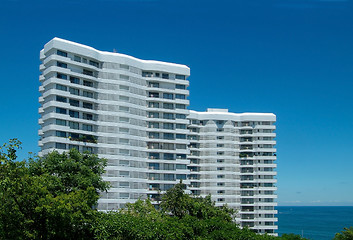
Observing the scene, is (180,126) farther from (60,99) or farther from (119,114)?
(60,99)

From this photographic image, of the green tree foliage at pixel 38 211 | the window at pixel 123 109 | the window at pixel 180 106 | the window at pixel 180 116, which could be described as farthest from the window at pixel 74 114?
the green tree foliage at pixel 38 211

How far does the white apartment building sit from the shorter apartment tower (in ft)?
0.89

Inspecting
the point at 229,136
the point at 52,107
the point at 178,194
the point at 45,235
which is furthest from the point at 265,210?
the point at 45,235

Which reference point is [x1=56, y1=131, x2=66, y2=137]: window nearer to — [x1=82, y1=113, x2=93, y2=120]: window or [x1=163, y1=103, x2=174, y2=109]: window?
[x1=82, y1=113, x2=93, y2=120]: window

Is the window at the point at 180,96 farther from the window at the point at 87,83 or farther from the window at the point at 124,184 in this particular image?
the window at the point at 124,184

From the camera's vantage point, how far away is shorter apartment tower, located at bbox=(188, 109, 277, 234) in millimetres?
115500

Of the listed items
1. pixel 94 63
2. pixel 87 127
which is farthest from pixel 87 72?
pixel 87 127

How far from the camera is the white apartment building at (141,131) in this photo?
8481 cm

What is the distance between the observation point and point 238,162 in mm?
119812

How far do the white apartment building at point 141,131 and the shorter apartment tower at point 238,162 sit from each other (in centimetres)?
27

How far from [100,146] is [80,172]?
28.3 m

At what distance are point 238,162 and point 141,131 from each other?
1436 inches

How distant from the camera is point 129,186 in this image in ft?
294

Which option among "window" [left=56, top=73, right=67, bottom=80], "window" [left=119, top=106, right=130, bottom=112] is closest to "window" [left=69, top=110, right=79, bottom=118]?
"window" [left=56, top=73, right=67, bottom=80]
